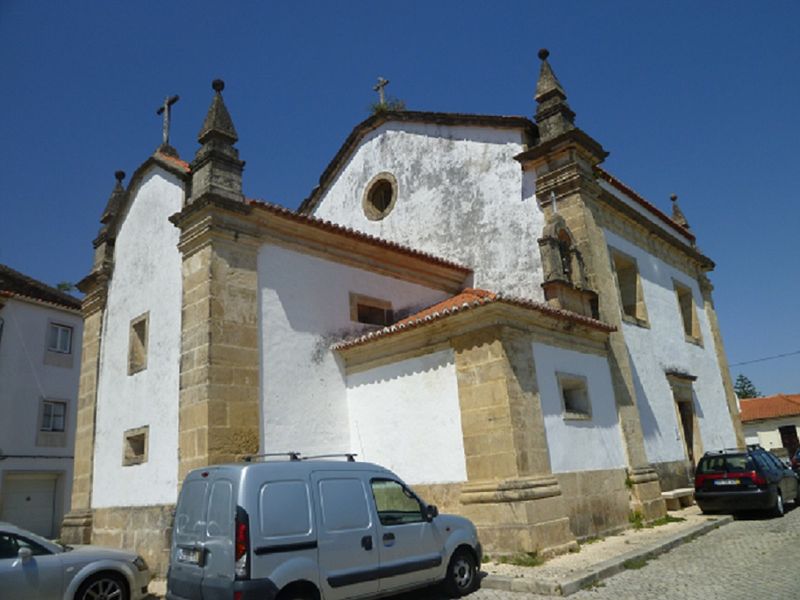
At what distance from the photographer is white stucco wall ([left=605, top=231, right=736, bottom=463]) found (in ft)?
45.3

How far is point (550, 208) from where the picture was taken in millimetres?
13641

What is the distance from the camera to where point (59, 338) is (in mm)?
22969

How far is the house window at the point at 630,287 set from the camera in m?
15.2

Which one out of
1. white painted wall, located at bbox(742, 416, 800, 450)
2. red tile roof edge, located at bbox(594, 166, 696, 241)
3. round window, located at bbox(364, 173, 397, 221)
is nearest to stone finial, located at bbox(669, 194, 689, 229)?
red tile roof edge, located at bbox(594, 166, 696, 241)

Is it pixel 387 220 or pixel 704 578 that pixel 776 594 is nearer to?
pixel 704 578

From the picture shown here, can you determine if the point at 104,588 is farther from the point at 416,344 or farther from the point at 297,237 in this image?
the point at 297,237

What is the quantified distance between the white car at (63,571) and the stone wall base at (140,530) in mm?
1760

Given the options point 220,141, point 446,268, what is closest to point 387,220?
point 446,268

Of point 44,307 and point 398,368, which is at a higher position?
point 44,307

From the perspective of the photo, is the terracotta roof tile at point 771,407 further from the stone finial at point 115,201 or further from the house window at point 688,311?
the stone finial at point 115,201

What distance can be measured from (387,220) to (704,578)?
12.4 m

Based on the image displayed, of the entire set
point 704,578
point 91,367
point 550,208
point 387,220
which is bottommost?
point 704,578

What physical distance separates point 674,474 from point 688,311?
22.8 ft

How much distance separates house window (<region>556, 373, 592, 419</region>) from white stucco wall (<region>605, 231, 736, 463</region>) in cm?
294
